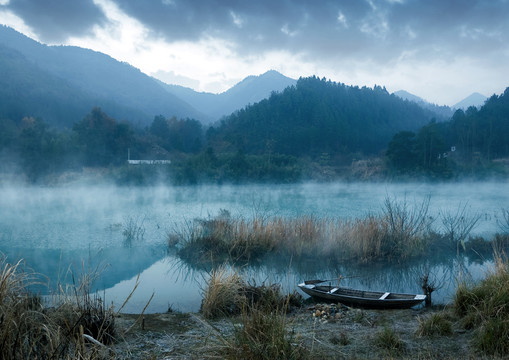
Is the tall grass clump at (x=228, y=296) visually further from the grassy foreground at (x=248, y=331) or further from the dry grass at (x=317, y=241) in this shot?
the dry grass at (x=317, y=241)

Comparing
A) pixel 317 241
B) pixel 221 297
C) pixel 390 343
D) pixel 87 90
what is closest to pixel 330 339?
pixel 390 343

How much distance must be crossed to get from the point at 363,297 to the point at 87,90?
325 ft

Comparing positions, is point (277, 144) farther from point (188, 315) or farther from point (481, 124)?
point (188, 315)

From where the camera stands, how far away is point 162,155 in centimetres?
5506

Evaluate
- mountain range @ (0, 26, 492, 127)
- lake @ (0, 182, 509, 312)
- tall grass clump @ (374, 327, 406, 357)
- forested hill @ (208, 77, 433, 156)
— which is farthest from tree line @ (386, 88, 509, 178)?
tall grass clump @ (374, 327, 406, 357)

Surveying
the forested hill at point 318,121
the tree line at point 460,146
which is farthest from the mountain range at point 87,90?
the tree line at point 460,146

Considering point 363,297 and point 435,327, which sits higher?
point 435,327

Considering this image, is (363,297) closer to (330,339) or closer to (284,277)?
(330,339)

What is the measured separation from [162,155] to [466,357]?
53.3 meters

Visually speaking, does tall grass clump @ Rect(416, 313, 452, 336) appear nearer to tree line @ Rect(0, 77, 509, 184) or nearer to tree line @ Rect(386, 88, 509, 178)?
tree line @ Rect(0, 77, 509, 184)

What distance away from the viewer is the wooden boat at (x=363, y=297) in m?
6.99

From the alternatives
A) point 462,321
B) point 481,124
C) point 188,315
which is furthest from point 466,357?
point 481,124

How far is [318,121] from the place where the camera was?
64.8 metres

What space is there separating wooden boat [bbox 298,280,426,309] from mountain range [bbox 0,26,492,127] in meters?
59.8
